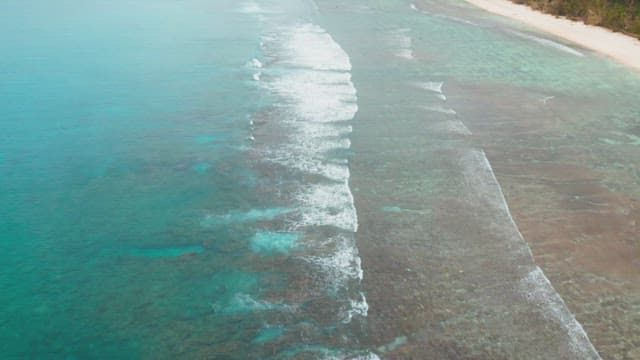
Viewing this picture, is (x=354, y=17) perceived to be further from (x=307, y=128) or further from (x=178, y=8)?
(x=307, y=128)

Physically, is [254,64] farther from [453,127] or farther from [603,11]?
[603,11]

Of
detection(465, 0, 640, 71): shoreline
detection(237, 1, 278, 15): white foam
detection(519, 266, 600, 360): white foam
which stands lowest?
detection(519, 266, 600, 360): white foam

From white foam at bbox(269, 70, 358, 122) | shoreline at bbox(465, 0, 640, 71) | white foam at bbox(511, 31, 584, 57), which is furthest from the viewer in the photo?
white foam at bbox(511, 31, 584, 57)

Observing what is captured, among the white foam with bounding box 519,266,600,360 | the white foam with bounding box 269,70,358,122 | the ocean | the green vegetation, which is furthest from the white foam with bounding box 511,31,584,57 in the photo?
the white foam with bounding box 519,266,600,360

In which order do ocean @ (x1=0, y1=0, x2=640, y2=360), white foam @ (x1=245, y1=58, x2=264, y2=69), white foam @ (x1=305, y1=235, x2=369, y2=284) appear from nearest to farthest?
1. ocean @ (x1=0, y1=0, x2=640, y2=360)
2. white foam @ (x1=305, y1=235, x2=369, y2=284)
3. white foam @ (x1=245, y1=58, x2=264, y2=69)

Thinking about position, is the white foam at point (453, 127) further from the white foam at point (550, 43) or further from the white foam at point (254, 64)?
the white foam at point (550, 43)

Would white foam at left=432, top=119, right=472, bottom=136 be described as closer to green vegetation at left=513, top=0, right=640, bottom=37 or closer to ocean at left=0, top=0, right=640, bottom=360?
ocean at left=0, top=0, right=640, bottom=360
